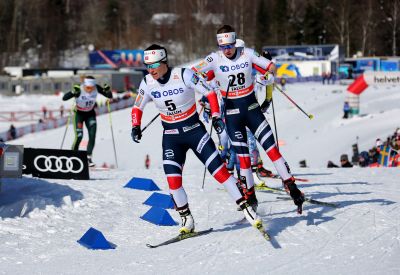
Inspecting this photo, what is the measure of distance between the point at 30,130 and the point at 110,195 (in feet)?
94.6

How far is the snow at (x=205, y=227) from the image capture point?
7090 mm

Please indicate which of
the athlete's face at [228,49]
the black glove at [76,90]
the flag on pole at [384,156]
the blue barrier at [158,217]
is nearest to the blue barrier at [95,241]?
the blue barrier at [158,217]

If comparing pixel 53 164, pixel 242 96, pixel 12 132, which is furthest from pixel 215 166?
pixel 12 132

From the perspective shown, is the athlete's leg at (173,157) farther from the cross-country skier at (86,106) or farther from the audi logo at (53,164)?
the cross-country skier at (86,106)

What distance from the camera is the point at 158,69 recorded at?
794 cm

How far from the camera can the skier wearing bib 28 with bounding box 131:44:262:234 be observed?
7926 mm

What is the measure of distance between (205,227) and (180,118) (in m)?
1.62

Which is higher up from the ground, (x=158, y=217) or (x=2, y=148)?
(x=2, y=148)

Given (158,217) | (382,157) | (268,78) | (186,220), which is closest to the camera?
(186,220)

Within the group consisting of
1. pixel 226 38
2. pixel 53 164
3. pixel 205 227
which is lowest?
pixel 205 227

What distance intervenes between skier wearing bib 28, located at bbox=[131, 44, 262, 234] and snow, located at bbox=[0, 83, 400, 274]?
0.71 meters

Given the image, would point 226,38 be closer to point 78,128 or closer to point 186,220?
point 186,220

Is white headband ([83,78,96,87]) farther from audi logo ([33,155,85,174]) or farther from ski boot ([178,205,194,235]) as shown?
ski boot ([178,205,194,235])

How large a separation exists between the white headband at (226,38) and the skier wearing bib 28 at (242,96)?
0.01 metres
